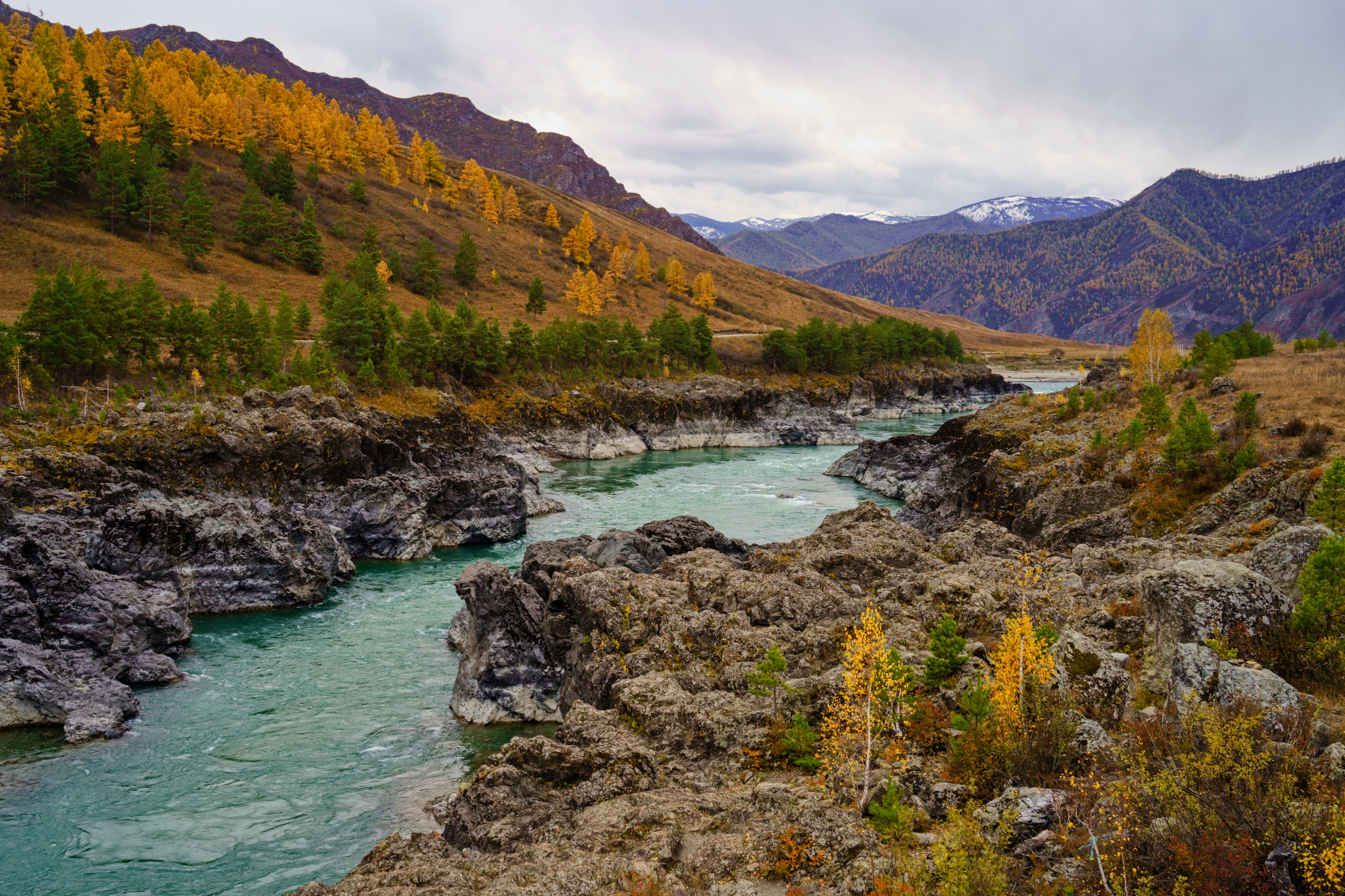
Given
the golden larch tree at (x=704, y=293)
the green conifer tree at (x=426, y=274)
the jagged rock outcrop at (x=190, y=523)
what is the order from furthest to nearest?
1. the golden larch tree at (x=704, y=293)
2. the green conifer tree at (x=426, y=274)
3. the jagged rock outcrop at (x=190, y=523)

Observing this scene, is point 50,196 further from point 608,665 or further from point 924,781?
point 924,781

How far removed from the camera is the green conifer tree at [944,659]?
17156mm

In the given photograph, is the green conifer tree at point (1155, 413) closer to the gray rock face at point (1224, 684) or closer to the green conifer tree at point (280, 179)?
the gray rock face at point (1224, 684)

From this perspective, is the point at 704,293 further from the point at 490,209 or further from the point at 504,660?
Result: the point at 504,660

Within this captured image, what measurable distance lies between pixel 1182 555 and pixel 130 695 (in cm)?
3817

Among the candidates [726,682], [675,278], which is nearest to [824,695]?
[726,682]

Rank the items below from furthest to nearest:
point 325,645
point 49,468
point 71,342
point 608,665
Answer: point 71,342 < point 49,468 < point 325,645 < point 608,665

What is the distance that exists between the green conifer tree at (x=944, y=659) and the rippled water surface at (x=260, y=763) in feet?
46.7

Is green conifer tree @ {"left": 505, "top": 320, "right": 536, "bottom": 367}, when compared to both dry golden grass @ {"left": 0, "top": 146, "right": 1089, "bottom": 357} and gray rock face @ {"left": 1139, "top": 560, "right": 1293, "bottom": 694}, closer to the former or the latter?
dry golden grass @ {"left": 0, "top": 146, "right": 1089, "bottom": 357}

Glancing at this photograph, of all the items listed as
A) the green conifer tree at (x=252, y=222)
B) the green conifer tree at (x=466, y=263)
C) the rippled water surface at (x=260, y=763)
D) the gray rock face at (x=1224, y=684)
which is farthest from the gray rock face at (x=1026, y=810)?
the green conifer tree at (x=466, y=263)

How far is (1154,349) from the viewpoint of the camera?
6431 cm

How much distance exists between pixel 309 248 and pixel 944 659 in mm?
121101

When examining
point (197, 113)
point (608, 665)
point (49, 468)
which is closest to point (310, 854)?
point (608, 665)

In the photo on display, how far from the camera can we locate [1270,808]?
8.88 metres
